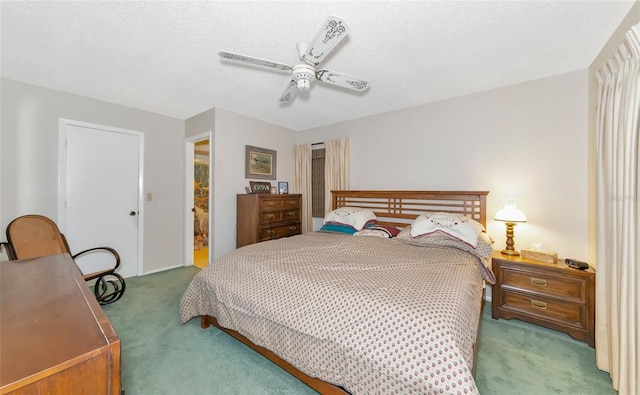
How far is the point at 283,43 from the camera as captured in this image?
79.0 inches

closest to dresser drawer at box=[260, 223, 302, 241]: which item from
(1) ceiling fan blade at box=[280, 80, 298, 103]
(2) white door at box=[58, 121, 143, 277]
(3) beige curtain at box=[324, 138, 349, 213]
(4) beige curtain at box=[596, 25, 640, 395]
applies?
(3) beige curtain at box=[324, 138, 349, 213]

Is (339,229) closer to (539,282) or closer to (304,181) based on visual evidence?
(304,181)

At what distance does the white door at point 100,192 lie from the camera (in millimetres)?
3129

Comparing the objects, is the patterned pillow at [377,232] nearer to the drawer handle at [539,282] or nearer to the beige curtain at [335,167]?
the beige curtain at [335,167]

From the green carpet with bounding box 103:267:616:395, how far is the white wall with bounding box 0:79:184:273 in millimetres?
1584

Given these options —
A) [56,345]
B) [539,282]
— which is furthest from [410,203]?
[56,345]

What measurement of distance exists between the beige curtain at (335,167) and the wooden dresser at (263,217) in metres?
0.61

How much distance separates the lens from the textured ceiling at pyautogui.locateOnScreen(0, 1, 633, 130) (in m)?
1.65

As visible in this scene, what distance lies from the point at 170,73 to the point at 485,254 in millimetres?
3535

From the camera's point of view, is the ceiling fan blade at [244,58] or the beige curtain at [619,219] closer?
the beige curtain at [619,219]

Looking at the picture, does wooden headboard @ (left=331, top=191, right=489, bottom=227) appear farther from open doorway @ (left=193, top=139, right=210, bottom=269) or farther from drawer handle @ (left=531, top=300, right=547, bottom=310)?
open doorway @ (left=193, top=139, right=210, bottom=269)

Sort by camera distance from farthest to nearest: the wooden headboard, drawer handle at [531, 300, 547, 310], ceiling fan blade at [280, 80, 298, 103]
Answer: the wooden headboard < drawer handle at [531, 300, 547, 310] < ceiling fan blade at [280, 80, 298, 103]

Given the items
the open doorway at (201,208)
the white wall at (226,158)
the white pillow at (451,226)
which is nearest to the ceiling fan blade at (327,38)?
the white pillow at (451,226)

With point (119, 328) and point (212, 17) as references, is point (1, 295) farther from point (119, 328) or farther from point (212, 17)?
point (212, 17)
